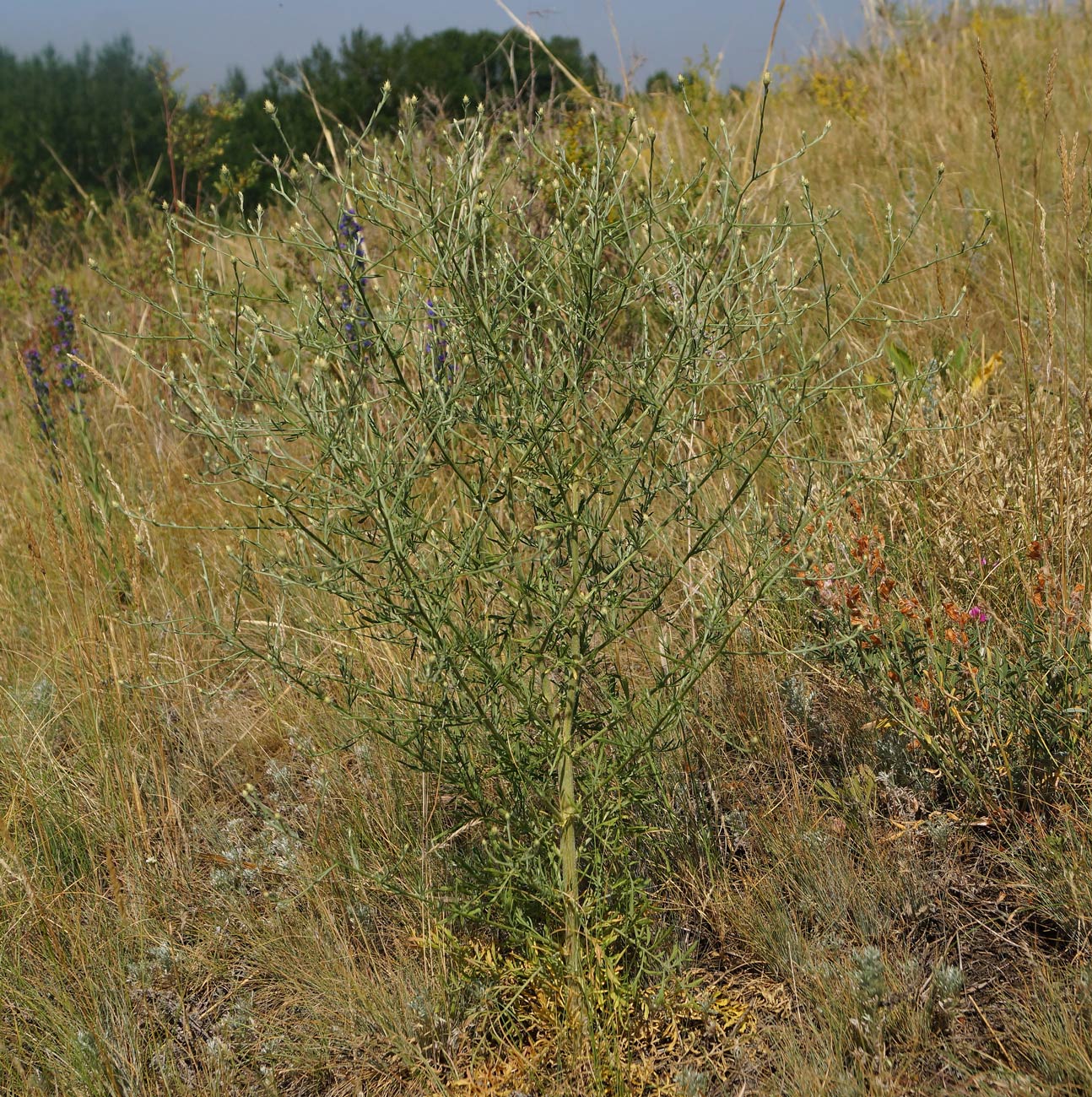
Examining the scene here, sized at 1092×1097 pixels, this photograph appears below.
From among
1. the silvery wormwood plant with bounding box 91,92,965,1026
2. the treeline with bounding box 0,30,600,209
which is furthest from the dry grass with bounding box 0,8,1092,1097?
the treeline with bounding box 0,30,600,209

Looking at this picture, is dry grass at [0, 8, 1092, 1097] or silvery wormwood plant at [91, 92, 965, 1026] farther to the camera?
dry grass at [0, 8, 1092, 1097]

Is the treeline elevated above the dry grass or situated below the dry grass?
above

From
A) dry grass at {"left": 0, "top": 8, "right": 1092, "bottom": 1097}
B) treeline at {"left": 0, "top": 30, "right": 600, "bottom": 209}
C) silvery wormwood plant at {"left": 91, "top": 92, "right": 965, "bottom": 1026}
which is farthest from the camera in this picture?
treeline at {"left": 0, "top": 30, "right": 600, "bottom": 209}

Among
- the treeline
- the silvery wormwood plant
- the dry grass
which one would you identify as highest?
the treeline

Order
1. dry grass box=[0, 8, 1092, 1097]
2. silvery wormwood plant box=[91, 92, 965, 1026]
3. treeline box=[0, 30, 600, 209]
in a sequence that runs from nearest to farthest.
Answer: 1. silvery wormwood plant box=[91, 92, 965, 1026]
2. dry grass box=[0, 8, 1092, 1097]
3. treeline box=[0, 30, 600, 209]

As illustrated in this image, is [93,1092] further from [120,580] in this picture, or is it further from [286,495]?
[120,580]

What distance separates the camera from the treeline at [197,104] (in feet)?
19.7

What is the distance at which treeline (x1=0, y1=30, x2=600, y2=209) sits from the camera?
19.7ft

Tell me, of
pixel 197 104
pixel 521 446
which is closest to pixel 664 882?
pixel 521 446

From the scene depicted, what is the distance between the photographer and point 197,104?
6641 millimetres

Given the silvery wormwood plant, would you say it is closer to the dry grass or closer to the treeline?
the dry grass

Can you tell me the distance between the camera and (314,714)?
9.04 feet

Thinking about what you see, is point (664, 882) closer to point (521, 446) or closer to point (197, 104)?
point (521, 446)

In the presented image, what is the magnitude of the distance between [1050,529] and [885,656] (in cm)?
51
